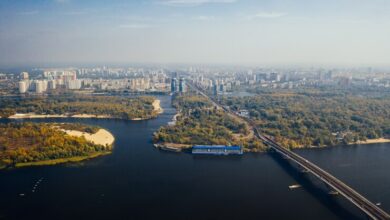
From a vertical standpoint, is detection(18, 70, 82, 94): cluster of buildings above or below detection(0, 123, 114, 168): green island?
above

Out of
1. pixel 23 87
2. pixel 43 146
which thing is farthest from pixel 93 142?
pixel 23 87

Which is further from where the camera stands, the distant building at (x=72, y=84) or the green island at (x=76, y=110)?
the distant building at (x=72, y=84)

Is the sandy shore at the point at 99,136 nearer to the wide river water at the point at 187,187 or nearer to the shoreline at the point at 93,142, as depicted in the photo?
the shoreline at the point at 93,142

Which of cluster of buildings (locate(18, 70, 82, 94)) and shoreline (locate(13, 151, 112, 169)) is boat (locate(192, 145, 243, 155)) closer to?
shoreline (locate(13, 151, 112, 169))

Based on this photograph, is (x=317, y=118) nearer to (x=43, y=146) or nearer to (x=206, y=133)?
(x=206, y=133)

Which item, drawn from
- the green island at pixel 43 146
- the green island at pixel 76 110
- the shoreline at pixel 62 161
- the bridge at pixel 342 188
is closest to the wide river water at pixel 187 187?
the bridge at pixel 342 188

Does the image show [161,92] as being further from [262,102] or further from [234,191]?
[234,191]

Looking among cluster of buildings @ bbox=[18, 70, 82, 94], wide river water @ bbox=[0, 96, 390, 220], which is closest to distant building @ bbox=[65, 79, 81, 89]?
cluster of buildings @ bbox=[18, 70, 82, 94]

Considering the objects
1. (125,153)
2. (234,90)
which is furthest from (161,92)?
(125,153)
